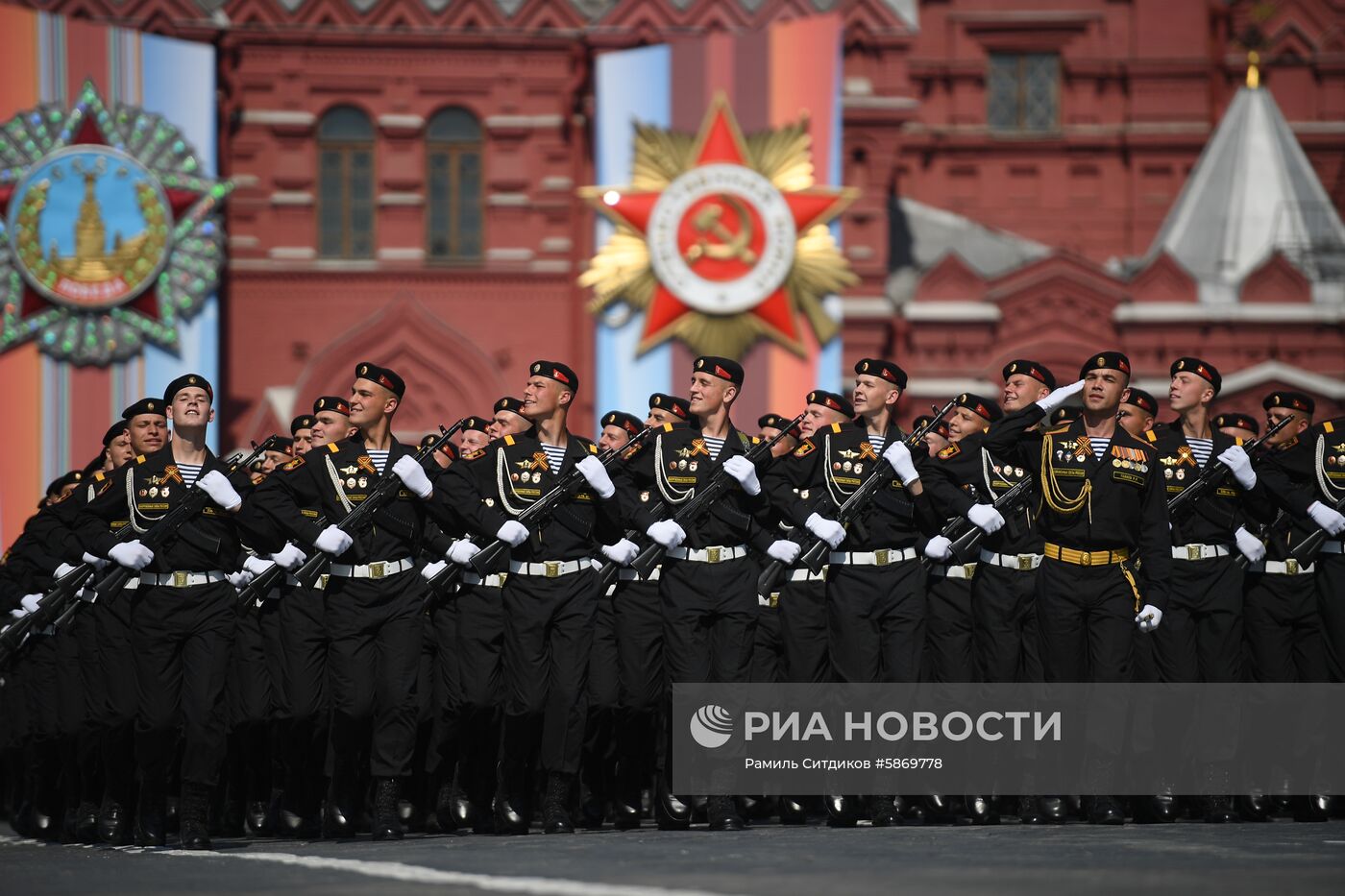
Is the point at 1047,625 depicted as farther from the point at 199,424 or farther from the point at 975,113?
the point at 975,113

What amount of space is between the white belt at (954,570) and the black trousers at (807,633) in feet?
1.89

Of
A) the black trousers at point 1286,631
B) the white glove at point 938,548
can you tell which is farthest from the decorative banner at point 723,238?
the white glove at point 938,548

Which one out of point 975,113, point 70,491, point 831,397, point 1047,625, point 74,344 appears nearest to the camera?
point 1047,625

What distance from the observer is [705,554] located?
970cm

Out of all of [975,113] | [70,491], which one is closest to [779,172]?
[975,113]

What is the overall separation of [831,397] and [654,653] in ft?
4.83

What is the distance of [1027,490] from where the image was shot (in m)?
10.0

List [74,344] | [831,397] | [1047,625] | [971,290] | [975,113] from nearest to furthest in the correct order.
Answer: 1. [1047,625]
2. [831,397]
3. [74,344]
4. [971,290]
5. [975,113]

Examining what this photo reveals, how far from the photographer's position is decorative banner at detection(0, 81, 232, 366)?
72.6 ft

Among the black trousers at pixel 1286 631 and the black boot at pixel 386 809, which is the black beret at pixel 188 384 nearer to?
the black boot at pixel 386 809

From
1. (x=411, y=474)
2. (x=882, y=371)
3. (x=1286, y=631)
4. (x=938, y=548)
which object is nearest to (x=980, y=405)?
(x=882, y=371)

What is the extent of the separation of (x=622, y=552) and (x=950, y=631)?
1547 mm

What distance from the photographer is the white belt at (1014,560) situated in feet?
33.4

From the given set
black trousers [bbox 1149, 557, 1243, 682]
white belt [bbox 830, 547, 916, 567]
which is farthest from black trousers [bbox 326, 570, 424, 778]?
black trousers [bbox 1149, 557, 1243, 682]
